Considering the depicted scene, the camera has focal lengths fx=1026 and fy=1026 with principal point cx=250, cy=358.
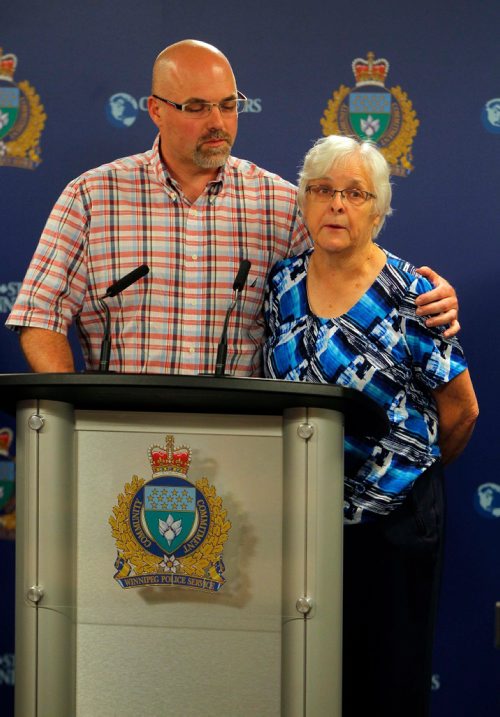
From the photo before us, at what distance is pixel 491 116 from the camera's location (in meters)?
2.84

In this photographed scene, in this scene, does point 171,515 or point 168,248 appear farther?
point 168,248

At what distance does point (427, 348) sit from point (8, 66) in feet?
5.13

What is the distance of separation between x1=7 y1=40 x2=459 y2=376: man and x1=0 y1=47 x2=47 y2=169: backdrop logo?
565 millimetres

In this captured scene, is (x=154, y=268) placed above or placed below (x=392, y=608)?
above

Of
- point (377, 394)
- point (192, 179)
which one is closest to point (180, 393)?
point (377, 394)

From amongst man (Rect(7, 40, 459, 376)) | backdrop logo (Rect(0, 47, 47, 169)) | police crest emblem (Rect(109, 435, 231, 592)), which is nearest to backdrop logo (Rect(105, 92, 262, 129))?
backdrop logo (Rect(0, 47, 47, 169))

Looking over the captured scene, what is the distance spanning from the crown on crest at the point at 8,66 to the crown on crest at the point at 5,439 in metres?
1.01

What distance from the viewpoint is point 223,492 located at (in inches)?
60.6

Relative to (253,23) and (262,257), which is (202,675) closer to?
(262,257)

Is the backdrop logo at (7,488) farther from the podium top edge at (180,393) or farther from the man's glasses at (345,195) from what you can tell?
the podium top edge at (180,393)

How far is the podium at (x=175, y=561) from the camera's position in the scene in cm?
153

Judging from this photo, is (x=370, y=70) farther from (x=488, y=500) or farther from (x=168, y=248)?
(x=488, y=500)

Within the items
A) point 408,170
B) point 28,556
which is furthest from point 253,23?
point 28,556

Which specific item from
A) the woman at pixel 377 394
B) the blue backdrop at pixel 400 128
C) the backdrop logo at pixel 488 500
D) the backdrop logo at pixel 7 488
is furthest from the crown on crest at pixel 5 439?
the backdrop logo at pixel 488 500
